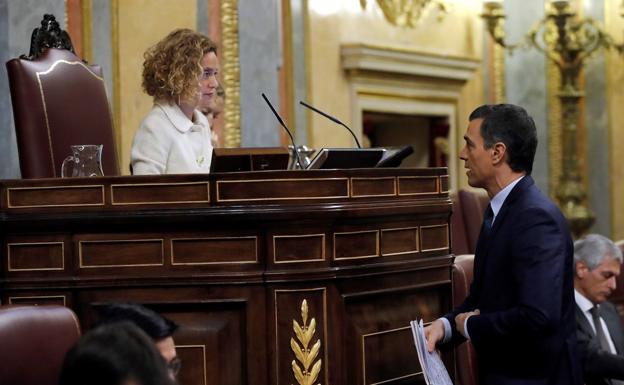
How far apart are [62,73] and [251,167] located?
1.15m

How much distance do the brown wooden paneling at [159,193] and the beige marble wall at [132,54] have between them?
2.61 metres

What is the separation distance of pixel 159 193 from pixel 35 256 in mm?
432

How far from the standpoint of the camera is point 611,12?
10148mm

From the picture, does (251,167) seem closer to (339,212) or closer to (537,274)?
(339,212)

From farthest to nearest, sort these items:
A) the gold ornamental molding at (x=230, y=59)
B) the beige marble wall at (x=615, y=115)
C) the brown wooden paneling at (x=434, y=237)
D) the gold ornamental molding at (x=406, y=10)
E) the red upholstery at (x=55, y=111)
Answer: the beige marble wall at (x=615, y=115) → the gold ornamental molding at (x=406, y=10) → the gold ornamental molding at (x=230, y=59) → the red upholstery at (x=55, y=111) → the brown wooden paneling at (x=434, y=237)

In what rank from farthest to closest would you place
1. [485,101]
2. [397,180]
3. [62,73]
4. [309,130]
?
[485,101]
[309,130]
[62,73]
[397,180]

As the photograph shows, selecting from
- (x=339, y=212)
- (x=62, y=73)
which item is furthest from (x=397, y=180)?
(x=62, y=73)

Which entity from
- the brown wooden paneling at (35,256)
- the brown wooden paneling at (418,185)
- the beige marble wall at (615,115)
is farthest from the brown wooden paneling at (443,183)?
the beige marble wall at (615,115)

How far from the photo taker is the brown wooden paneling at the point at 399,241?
12.4 feet

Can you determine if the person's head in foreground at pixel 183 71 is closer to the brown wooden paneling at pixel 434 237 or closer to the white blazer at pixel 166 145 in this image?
the white blazer at pixel 166 145

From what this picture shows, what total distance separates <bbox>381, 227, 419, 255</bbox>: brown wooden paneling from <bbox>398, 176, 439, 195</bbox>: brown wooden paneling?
0.11 m

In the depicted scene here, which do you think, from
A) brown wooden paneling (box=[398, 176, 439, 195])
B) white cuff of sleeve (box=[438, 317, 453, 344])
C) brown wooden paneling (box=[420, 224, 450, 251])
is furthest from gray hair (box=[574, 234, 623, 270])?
white cuff of sleeve (box=[438, 317, 453, 344])

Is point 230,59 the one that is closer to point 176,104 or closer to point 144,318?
point 176,104

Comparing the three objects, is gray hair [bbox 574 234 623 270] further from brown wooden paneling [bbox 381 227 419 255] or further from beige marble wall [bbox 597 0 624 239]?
beige marble wall [bbox 597 0 624 239]
